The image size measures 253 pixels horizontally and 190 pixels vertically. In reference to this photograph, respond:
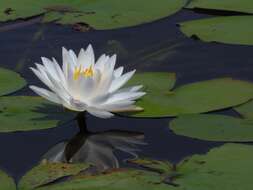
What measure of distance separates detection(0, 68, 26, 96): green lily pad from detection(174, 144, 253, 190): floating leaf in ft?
3.12

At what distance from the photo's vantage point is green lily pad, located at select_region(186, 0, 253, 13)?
420 centimetres

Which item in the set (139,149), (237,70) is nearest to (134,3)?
(237,70)

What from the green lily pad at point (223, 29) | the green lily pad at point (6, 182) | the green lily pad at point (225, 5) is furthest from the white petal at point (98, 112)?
the green lily pad at point (225, 5)

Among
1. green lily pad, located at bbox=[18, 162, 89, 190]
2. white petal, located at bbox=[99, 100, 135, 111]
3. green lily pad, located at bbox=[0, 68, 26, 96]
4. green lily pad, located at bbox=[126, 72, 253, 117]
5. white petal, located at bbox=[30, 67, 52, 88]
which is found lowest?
green lily pad, located at bbox=[18, 162, 89, 190]

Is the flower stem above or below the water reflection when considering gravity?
above

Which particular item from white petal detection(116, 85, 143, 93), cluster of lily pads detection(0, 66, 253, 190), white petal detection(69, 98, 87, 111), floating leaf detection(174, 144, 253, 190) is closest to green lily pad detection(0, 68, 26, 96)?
cluster of lily pads detection(0, 66, 253, 190)

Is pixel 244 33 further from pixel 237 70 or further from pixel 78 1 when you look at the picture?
pixel 78 1

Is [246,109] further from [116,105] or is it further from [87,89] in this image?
[87,89]

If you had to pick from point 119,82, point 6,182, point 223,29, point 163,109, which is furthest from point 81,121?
point 223,29

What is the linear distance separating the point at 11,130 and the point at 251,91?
1043 millimetres

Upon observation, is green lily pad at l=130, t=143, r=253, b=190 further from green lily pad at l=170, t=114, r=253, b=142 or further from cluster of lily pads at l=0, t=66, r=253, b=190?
green lily pad at l=170, t=114, r=253, b=142

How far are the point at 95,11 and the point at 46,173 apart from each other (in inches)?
66.8

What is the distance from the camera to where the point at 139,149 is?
296cm

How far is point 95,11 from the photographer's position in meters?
4.23
